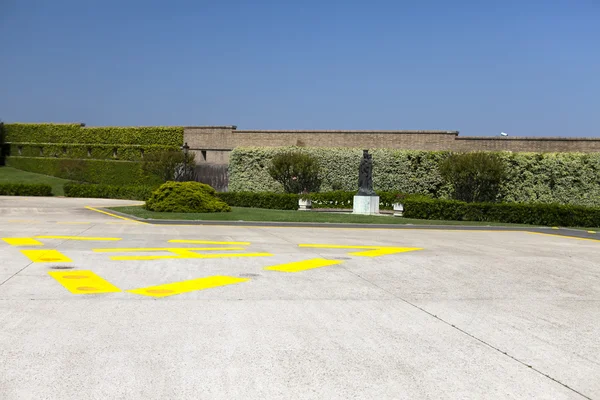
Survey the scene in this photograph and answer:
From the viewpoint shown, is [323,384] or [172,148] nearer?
[323,384]

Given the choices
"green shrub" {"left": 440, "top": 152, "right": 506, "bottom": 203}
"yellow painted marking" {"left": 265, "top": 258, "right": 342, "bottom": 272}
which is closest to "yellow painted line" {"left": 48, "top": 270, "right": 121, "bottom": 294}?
"yellow painted marking" {"left": 265, "top": 258, "right": 342, "bottom": 272}

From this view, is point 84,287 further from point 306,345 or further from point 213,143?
point 213,143

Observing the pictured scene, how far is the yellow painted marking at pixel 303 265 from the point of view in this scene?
36.3 ft

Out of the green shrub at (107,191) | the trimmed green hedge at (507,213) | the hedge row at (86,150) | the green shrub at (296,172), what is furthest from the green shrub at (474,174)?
the hedge row at (86,150)

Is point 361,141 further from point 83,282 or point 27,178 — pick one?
point 83,282

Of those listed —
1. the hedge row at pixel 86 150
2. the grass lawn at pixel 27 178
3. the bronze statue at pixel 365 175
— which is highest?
the hedge row at pixel 86 150

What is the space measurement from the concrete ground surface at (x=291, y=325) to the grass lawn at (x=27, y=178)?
140 ft

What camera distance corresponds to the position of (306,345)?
19.7ft

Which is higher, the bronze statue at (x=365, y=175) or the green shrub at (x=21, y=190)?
the bronze statue at (x=365, y=175)

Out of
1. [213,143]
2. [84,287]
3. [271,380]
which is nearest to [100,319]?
[84,287]

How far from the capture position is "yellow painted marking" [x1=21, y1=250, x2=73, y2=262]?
37.3ft

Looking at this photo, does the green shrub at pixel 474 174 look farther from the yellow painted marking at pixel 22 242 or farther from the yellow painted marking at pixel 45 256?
the yellow painted marking at pixel 45 256

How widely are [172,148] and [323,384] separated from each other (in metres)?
48.1

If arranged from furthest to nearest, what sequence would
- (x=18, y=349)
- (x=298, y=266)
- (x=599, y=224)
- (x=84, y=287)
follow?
(x=599, y=224)
(x=298, y=266)
(x=84, y=287)
(x=18, y=349)
